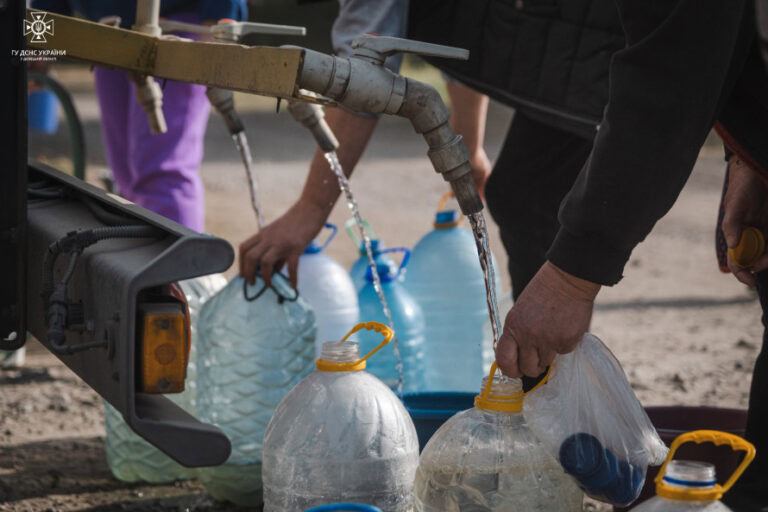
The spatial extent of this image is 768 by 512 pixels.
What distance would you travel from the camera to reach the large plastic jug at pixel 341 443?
6.30ft

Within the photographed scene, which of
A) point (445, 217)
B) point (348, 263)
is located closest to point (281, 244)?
point (445, 217)

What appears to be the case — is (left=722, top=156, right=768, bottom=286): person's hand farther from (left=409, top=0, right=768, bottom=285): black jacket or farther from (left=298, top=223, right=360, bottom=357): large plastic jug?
(left=298, top=223, right=360, bottom=357): large plastic jug

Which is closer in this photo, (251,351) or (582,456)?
(582,456)

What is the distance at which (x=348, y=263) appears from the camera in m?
5.82

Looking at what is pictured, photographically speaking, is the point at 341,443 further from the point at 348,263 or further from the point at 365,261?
the point at 348,263

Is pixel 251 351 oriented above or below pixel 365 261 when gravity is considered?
below

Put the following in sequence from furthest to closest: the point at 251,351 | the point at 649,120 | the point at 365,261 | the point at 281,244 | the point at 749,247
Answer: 1. the point at 365,261
2. the point at 251,351
3. the point at 281,244
4. the point at 749,247
5. the point at 649,120

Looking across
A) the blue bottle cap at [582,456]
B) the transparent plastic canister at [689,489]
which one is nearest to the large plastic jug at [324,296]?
the blue bottle cap at [582,456]

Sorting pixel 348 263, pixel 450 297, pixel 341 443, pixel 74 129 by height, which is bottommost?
pixel 348 263

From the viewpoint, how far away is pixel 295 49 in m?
1.69

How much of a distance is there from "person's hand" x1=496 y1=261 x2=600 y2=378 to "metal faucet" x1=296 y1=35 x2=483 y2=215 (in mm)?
285

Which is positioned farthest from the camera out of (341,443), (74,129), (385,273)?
(74,129)

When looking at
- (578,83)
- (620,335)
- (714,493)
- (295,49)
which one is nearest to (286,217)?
(578,83)

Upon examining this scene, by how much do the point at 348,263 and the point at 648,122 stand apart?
4.32 meters
